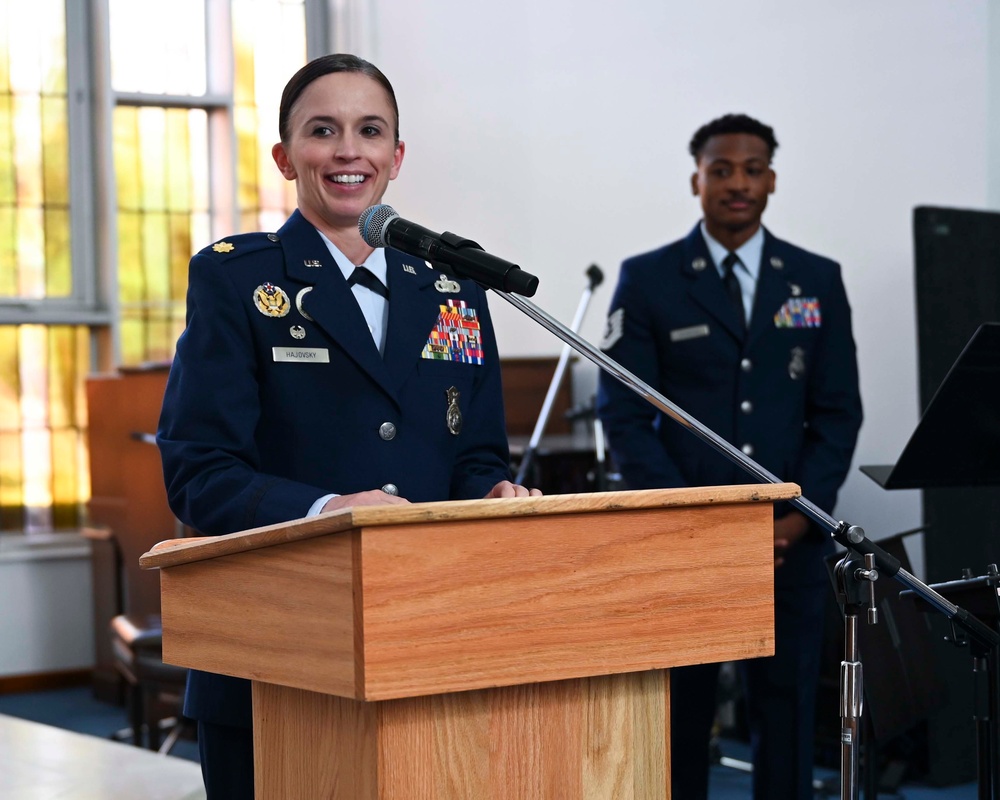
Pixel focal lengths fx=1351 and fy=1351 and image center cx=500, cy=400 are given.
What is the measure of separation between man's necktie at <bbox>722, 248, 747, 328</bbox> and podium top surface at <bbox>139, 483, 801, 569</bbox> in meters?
1.64

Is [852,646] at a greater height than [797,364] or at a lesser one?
lesser

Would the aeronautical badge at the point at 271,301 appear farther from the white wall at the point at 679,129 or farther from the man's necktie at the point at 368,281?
the white wall at the point at 679,129

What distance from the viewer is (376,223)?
157 centimetres

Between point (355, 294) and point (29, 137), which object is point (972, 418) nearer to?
point (355, 294)

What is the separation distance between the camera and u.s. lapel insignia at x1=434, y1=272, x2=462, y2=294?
1884 mm

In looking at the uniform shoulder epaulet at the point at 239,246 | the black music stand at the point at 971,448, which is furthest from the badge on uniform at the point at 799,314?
the uniform shoulder epaulet at the point at 239,246

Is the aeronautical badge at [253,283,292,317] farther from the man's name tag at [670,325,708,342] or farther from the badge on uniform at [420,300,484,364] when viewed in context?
the man's name tag at [670,325,708,342]

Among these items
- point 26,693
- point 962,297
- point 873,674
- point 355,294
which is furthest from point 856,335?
point 26,693

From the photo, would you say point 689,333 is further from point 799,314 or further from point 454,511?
point 454,511

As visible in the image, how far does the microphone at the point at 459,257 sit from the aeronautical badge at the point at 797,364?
1585 millimetres

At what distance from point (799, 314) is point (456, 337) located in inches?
51.9

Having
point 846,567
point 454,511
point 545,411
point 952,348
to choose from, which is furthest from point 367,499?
point 545,411

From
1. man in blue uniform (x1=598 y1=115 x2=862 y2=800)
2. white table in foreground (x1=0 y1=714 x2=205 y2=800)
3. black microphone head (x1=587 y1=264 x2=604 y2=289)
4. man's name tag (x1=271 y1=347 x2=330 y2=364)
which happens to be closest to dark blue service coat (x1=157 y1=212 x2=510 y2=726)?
man's name tag (x1=271 y1=347 x2=330 y2=364)

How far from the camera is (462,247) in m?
1.46
